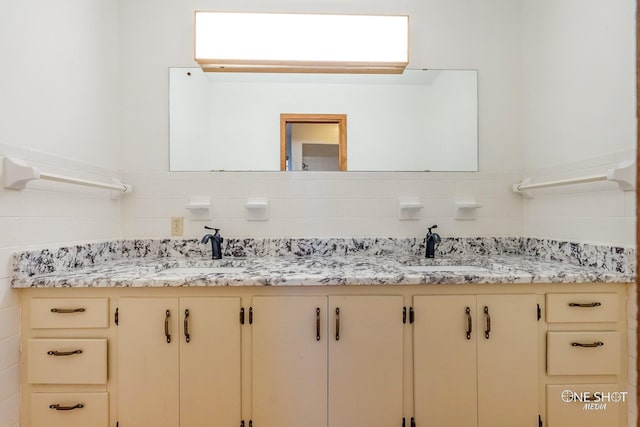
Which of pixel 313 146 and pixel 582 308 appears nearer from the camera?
pixel 582 308

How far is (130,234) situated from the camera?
1.80 metres

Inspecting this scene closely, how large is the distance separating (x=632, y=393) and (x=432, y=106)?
5.06 feet

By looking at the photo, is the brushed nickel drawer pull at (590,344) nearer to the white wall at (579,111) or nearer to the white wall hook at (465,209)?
the white wall at (579,111)

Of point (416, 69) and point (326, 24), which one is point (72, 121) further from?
point (416, 69)

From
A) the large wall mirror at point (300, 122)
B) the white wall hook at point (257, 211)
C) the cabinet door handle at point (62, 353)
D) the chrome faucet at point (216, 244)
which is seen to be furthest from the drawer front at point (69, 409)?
the large wall mirror at point (300, 122)

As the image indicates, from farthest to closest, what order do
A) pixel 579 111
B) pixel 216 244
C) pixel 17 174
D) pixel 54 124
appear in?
1. pixel 216 244
2. pixel 579 111
3. pixel 54 124
4. pixel 17 174

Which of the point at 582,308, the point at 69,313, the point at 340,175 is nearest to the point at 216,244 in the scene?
the point at 69,313

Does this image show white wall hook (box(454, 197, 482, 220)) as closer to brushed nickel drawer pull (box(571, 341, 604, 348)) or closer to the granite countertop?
the granite countertop

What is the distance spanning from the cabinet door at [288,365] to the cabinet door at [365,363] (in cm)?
5

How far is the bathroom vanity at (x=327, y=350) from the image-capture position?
1.23 metres

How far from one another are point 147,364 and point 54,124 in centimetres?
107

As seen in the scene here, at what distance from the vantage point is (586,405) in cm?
126

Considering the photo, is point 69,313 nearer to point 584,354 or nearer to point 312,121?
point 312,121

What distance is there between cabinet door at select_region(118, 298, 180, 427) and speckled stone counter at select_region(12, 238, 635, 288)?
0.12 meters
